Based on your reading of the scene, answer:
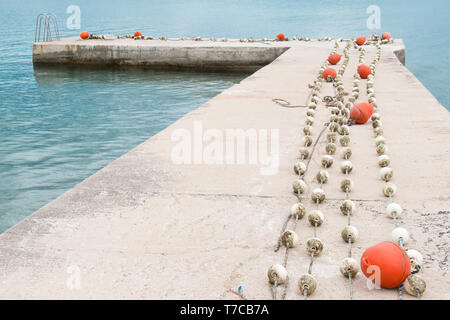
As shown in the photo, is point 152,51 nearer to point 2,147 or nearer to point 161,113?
point 161,113

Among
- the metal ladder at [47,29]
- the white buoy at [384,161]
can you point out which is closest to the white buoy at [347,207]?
the white buoy at [384,161]

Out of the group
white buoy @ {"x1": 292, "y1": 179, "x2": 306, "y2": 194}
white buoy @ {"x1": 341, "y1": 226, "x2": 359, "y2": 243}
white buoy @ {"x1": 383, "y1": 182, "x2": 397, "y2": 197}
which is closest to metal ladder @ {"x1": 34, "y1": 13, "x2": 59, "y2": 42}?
white buoy @ {"x1": 292, "y1": 179, "x2": 306, "y2": 194}

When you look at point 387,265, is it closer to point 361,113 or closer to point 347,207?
point 347,207

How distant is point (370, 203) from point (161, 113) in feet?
26.8

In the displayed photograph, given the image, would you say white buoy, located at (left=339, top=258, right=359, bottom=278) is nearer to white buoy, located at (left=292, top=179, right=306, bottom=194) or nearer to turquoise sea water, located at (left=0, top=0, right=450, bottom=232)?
white buoy, located at (left=292, top=179, right=306, bottom=194)

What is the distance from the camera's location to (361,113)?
634 cm

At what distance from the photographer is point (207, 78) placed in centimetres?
1636

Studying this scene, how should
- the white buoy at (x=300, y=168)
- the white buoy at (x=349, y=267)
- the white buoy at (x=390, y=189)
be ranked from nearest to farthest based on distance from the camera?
the white buoy at (x=349, y=267)
the white buoy at (x=390, y=189)
the white buoy at (x=300, y=168)

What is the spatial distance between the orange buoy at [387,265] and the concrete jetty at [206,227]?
0.26ft

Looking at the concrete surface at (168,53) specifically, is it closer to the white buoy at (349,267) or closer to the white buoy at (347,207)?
the white buoy at (347,207)

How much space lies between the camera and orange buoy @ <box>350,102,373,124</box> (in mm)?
6345

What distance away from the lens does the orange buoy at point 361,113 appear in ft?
20.8

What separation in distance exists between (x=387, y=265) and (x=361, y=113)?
3.97 m

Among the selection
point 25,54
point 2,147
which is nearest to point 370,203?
point 2,147
